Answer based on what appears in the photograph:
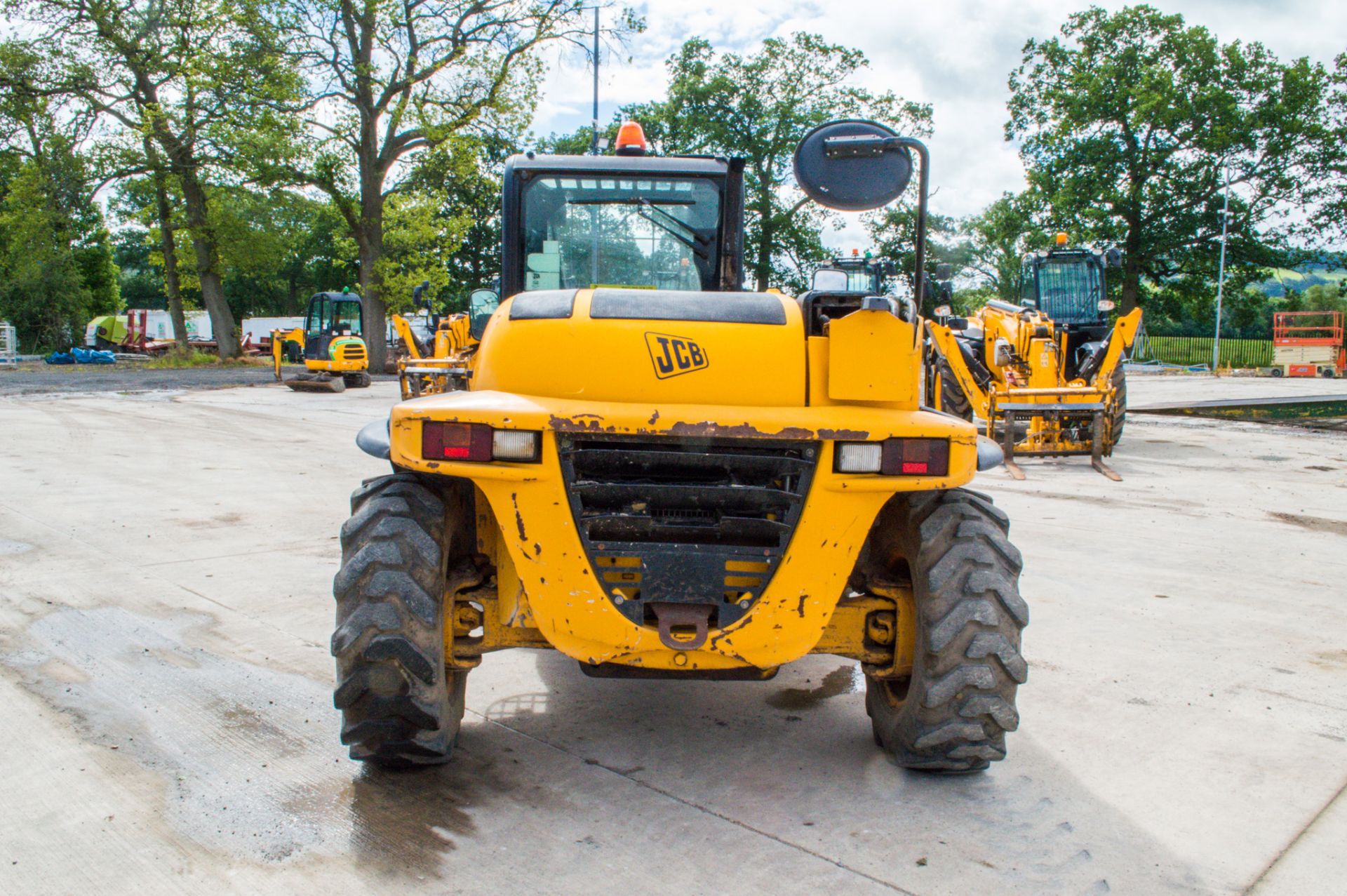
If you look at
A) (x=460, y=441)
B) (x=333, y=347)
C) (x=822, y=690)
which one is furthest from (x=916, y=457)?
(x=333, y=347)

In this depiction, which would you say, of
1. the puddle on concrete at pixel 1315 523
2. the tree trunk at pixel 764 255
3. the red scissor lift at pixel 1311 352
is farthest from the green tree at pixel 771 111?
the puddle on concrete at pixel 1315 523

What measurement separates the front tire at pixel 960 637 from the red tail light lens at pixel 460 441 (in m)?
1.40

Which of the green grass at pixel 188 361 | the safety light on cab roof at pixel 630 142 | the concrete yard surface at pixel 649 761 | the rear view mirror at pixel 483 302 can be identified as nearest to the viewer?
the concrete yard surface at pixel 649 761

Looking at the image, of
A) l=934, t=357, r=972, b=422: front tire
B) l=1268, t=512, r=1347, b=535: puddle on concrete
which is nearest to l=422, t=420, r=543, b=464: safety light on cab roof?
l=1268, t=512, r=1347, b=535: puddle on concrete

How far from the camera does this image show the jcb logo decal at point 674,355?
3.02m

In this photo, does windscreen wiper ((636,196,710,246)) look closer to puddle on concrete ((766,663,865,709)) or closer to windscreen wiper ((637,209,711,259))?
windscreen wiper ((637,209,711,259))

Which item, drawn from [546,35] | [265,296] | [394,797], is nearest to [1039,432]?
[394,797]

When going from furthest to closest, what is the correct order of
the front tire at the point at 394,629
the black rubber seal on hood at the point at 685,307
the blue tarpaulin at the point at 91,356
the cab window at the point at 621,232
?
the blue tarpaulin at the point at 91,356 < the cab window at the point at 621,232 < the black rubber seal on hood at the point at 685,307 < the front tire at the point at 394,629

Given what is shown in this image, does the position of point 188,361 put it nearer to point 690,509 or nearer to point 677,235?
point 677,235

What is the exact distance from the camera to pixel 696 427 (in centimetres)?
287

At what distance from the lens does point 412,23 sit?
2997cm

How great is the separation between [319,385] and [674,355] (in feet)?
74.3

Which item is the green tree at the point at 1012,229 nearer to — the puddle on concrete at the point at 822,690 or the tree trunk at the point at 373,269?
the tree trunk at the point at 373,269

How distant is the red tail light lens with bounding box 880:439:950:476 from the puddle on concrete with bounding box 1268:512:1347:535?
6240 mm
